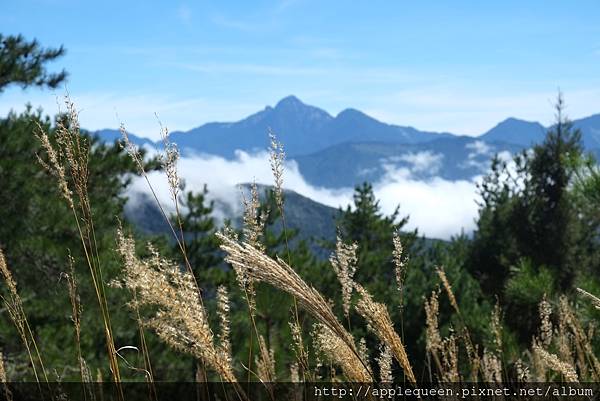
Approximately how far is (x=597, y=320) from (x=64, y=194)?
4249mm

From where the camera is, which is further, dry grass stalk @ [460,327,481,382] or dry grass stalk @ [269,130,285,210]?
dry grass stalk @ [460,327,481,382]

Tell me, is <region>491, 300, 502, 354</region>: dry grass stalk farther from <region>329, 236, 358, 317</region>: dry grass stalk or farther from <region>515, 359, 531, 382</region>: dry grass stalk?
<region>329, 236, 358, 317</region>: dry grass stalk

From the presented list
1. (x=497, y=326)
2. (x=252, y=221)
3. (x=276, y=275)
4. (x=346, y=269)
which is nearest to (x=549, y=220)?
(x=497, y=326)

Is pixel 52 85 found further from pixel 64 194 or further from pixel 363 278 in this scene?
pixel 363 278

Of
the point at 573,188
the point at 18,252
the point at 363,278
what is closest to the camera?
the point at 573,188

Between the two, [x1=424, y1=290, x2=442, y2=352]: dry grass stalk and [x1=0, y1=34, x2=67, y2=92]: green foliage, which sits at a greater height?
[x1=0, y1=34, x2=67, y2=92]: green foliage

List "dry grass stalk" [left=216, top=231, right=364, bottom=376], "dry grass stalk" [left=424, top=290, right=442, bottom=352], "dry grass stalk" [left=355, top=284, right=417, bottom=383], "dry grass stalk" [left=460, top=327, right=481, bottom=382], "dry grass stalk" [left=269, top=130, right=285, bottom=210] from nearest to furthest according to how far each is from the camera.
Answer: "dry grass stalk" [left=216, top=231, right=364, bottom=376] < "dry grass stalk" [left=355, top=284, right=417, bottom=383] < "dry grass stalk" [left=269, top=130, right=285, bottom=210] < "dry grass stalk" [left=424, top=290, right=442, bottom=352] < "dry grass stalk" [left=460, top=327, right=481, bottom=382]

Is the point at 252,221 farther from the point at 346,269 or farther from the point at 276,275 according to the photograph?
the point at 276,275

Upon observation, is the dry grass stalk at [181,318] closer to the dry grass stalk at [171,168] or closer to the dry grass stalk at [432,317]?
the dry grass stalk at [171,168]

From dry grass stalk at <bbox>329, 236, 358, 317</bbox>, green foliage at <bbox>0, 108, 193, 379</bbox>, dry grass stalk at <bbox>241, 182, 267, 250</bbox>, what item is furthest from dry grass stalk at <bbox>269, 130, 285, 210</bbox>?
green foliage at <bbox>0, 108, 193, 379</bbox>

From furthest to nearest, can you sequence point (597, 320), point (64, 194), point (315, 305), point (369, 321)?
point (597, 320) < point (64, 194) < point (369, 321) < point (315, 305)

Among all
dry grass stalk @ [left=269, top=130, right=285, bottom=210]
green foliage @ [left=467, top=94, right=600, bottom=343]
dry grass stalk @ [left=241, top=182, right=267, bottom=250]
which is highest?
dry grass stalk @ [left=269, top=130, right=285, bottom=210]

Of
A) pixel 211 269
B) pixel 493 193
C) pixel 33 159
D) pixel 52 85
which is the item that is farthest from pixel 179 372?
pixel 493 193

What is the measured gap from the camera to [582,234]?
18391 millimetres
